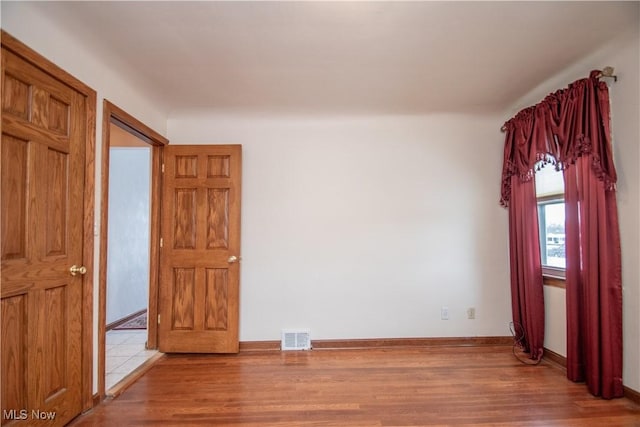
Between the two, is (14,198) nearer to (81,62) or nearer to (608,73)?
(81,62)

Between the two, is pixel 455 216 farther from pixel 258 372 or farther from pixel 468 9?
pixel 258 372

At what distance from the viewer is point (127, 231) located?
452 centimetres

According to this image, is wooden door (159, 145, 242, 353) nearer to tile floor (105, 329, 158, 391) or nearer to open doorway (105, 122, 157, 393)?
tile floor (105, 329, 158, 391)

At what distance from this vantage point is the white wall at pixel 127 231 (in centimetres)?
425

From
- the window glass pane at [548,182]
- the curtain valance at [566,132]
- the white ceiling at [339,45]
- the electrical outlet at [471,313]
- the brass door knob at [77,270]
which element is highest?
the white ceiling at [339,45]

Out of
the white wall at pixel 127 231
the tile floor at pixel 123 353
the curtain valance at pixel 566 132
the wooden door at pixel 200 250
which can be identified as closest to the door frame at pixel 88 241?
the tile floor at pixel 123 353

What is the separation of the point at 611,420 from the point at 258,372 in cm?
244

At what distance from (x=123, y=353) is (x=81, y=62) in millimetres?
2606

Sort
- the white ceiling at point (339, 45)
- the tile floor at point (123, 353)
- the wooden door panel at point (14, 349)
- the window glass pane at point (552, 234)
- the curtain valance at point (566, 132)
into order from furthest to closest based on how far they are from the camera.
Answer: the window glass pane at point (552, 234), the tile floor at point (123, 353), the curtain valance at point (566, 132), the white ceiling at point (339, 45), the wooden door panel at point (14, 349)

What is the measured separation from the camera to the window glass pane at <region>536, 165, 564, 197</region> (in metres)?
2.83

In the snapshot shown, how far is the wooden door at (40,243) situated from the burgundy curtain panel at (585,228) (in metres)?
3.48

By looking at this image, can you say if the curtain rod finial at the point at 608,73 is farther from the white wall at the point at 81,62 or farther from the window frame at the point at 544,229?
the white wall at the point at 81,62

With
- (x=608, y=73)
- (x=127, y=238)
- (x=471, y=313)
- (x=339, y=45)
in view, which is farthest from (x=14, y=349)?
(x=608, y=73)

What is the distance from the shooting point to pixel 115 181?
4.42 m
